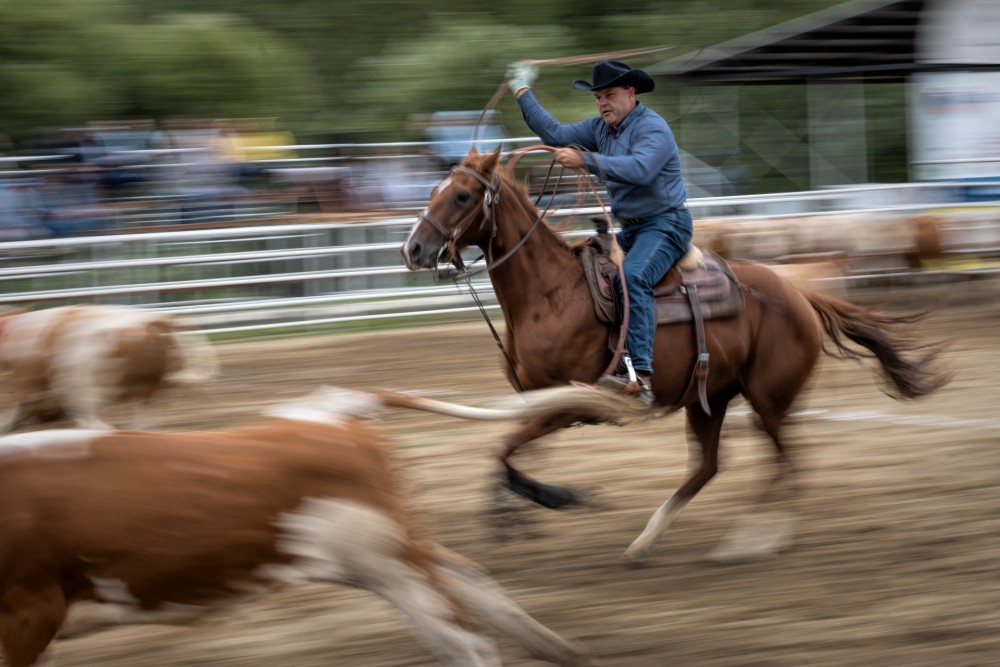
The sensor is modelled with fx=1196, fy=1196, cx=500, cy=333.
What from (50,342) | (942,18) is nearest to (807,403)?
(50,342)

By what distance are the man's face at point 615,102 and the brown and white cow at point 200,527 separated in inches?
109

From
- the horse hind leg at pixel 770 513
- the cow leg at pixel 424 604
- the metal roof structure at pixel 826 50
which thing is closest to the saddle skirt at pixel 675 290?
the horse hind leg at pixel 770 513

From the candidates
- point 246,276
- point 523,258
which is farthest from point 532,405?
point 246,276

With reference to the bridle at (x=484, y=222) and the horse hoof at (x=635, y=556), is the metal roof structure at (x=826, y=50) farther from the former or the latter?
the horse hoof at (x=635, y=556)

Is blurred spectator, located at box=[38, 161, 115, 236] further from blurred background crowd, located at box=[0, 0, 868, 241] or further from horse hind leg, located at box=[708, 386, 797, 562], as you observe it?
horse hind leg, located at box=[708, 386, 797, 562]

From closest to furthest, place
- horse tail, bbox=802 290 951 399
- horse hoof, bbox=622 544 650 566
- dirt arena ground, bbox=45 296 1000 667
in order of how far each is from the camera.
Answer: dirt arena ground, bbox=45 296 1000 667 < horse hoof, bbox=622 544 650 566 < horse tail, bbox=802 290 951 399

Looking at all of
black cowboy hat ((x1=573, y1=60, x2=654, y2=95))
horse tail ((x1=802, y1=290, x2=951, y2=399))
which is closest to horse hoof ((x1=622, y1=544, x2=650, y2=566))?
horse tail ((x1=802, y1=290, x2=951, y2=399))

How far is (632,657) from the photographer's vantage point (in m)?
4.39

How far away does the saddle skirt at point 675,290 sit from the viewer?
582 cm

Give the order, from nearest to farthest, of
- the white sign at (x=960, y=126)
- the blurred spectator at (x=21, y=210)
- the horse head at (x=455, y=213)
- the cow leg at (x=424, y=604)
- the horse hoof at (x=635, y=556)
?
the cow leg at (x=424, y=604) → the horse hoof at (x=635, y=556) → the horse head at (x=455, y=213) → the blurred spectator at (x=21, y=210) → the white sign at (x=960, y=126)

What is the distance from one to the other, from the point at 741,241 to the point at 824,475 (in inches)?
253

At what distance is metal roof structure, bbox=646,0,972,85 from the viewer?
16.3 meters

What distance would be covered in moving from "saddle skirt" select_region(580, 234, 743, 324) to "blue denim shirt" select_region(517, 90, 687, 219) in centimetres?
26

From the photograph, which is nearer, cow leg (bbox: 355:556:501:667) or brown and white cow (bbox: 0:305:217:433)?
cow leg (bbox: 355:556:501:667)
